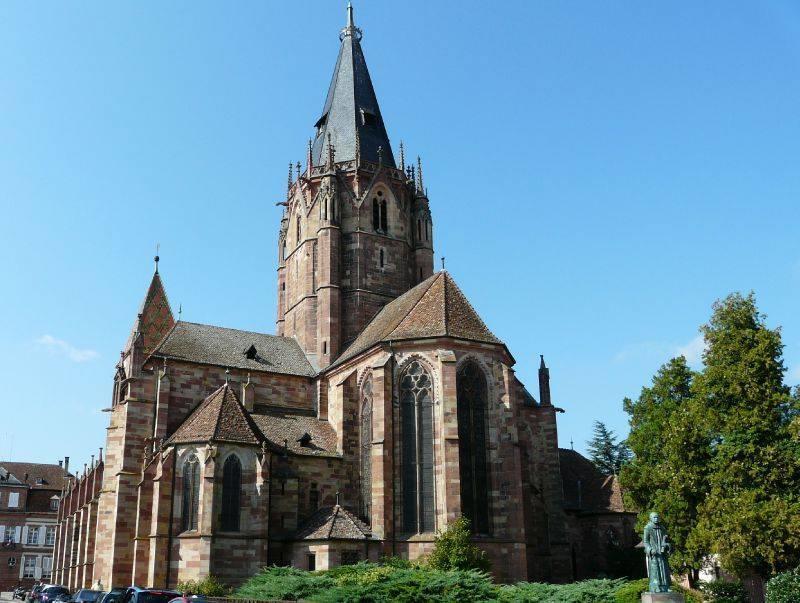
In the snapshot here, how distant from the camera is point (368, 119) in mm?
53500

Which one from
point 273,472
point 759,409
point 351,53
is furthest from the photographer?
point 351,53

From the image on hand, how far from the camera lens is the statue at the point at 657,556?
21.0m

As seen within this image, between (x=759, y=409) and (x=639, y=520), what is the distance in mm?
9314

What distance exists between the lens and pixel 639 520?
35812 millimetres

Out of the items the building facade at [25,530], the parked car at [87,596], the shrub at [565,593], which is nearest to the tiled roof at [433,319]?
the shrub at [565,593]

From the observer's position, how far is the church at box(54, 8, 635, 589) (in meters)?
34.9

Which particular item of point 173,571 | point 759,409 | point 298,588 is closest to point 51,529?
point 173,571

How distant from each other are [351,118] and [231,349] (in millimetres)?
18077

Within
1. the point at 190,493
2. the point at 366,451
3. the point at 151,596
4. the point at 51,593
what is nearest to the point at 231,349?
the point at 366,451

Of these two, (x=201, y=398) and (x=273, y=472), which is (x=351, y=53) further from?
(x=273, y=472)

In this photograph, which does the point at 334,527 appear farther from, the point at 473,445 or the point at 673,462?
the point at 673,462

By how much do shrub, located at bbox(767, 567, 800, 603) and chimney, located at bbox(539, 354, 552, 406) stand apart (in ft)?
65.8

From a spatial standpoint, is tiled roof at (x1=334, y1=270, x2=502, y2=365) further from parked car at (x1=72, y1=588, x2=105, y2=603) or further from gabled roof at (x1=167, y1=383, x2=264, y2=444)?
parked car at (x1=72, y1=588, x2=105, y2=603)

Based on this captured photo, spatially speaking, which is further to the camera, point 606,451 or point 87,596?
point 606,451
